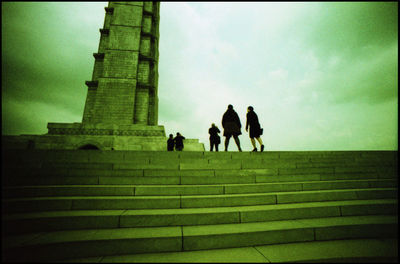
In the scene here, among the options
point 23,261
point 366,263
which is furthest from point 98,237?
point 366,263

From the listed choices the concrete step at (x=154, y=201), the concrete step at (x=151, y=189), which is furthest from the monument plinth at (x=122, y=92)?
the concrete step at (x=154, y=201)

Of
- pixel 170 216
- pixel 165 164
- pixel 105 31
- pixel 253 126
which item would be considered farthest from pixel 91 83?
pixel 170 216

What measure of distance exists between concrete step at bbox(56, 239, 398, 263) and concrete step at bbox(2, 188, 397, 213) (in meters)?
0.92

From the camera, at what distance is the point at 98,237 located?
2.18 m

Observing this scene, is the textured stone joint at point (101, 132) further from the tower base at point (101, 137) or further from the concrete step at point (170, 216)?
the concrete step at point (170, 216)

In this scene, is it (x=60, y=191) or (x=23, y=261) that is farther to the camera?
(x=60, y=191)

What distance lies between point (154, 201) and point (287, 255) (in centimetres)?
220

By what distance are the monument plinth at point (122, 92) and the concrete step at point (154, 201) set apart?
6.16 metres

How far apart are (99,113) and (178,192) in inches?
420

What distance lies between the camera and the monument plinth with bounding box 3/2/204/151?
889cm

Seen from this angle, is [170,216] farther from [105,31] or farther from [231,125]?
[105,31]

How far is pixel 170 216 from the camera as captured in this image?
2.62 m

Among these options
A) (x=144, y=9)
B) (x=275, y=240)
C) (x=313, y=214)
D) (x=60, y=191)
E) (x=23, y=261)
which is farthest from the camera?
(x=144, y=9)

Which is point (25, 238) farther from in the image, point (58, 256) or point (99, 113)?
point (99, 113)
